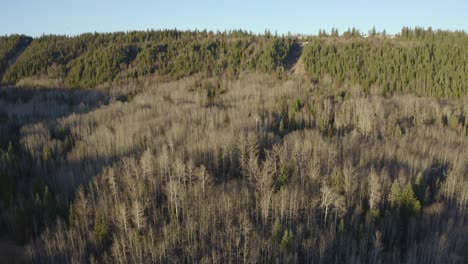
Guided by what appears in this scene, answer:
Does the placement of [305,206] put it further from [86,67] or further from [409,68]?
[86,67]

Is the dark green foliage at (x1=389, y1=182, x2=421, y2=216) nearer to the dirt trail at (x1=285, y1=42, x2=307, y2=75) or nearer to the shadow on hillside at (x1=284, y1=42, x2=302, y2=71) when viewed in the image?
the dirt trail at (x1=285, y1=42, x2=307, y2=75)

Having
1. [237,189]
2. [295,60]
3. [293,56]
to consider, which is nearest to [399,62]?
[295,60]

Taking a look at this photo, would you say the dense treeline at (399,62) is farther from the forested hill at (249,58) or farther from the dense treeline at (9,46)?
the dense treeline at (9,46)

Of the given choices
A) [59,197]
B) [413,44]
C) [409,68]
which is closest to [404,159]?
[59,197]

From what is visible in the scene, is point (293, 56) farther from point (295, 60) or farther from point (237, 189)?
point (237, 189)

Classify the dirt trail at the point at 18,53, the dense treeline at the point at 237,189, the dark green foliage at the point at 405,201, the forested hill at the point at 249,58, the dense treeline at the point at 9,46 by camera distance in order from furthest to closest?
the dense treeline at the point at 9,46 < the dirt trail at the point at 18,53 < the forested hill at the point at 249,58 < the dark green foliage at the point at 405,201 < the dense treeline at the point at 237,189

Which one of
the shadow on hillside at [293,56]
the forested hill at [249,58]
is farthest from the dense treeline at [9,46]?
the shadow on hillside at [293,56]

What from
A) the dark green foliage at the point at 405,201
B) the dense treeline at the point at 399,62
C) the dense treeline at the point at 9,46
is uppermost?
the dense treeline at the point at 9,46
